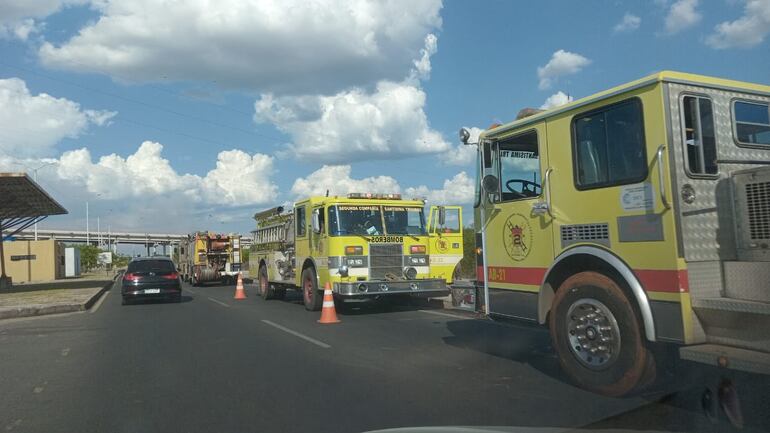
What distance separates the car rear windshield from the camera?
63.0 feet

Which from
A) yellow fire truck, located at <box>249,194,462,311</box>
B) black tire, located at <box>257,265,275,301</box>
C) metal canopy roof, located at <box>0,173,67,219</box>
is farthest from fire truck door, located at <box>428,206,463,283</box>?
metal canopy roof, located at <box>0,173,67,219</box>

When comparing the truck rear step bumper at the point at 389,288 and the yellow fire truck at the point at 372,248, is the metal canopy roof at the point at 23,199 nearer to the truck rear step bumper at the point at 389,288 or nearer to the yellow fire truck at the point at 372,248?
the yellow fire truck at the point at 372,248

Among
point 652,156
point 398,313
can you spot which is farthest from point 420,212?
point 652,156

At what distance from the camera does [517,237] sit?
703 centimetres

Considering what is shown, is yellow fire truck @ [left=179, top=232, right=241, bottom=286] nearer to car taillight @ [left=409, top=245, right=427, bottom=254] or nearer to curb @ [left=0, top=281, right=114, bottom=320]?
curb @ [left=0, top=281, right=114, bottom=320]

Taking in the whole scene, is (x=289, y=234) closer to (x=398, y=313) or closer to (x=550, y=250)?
(x=398, y=313)

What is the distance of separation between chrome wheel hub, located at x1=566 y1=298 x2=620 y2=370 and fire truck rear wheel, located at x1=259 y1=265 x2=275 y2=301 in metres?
14.3

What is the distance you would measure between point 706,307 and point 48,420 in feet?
19.6

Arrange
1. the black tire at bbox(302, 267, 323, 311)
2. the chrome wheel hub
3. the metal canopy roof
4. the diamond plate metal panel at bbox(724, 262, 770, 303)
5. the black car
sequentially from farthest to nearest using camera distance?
the metal canopy roof
the black car
the black tire at bbox(302, 267, 323, 311)
the chrome wheel hub
the diamond plate metal panel at bbox(724, 262, 770, 303)

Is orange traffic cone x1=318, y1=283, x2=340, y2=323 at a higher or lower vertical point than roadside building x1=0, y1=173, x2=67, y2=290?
lower

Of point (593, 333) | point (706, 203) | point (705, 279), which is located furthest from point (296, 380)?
point (706, 203)

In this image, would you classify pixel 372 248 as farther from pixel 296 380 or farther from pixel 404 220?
pixel 296 380

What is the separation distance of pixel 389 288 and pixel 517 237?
7062mm

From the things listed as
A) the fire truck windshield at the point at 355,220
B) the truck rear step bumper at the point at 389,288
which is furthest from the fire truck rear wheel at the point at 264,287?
the fire truck windshield at the point at 355,220
